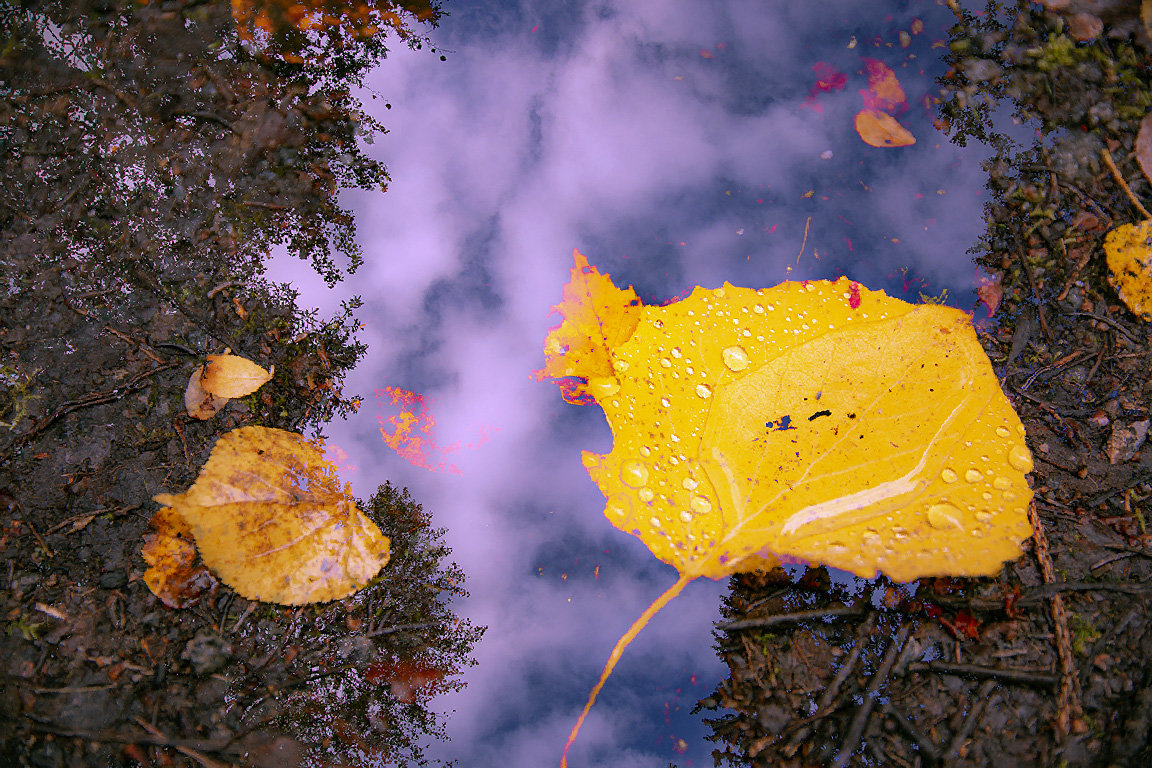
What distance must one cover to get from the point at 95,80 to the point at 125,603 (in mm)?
2386

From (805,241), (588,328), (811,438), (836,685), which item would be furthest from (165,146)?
(836,685)

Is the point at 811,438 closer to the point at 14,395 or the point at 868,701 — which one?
the point at 868,701

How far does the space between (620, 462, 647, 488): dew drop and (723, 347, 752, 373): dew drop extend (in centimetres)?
60

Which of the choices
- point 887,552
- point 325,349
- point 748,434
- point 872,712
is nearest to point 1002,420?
point 887,552

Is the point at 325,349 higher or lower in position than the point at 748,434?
higher

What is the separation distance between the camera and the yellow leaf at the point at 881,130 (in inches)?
101

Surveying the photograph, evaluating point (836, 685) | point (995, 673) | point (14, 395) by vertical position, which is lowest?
point (995, 673)

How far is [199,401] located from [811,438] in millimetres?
2744

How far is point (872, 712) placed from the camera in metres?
2.15

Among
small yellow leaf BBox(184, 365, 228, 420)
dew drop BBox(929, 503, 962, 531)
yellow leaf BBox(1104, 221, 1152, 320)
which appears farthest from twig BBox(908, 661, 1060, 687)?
small yellow leaf BBox(184, 365, 228, 420)

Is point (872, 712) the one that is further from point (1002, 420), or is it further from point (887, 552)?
point (1002, 420)

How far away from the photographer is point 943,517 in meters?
2.20

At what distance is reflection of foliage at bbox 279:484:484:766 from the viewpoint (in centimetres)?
233

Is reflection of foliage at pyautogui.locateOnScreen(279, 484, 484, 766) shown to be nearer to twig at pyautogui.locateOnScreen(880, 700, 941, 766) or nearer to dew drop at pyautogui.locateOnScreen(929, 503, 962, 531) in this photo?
twig at pyautogui.locateOnScreen(880, 700, 941, 766)
